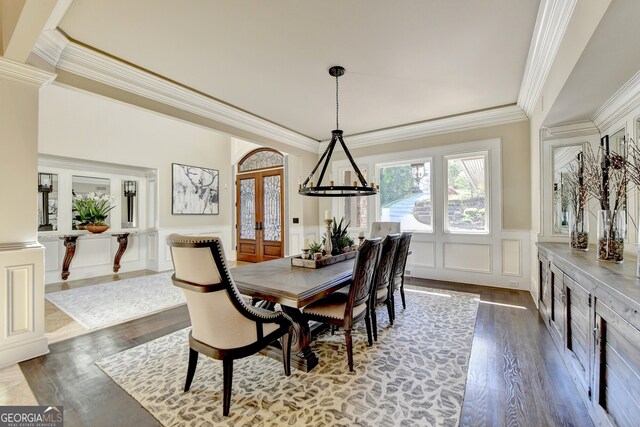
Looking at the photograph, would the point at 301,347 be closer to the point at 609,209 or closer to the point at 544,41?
the point at 609,209

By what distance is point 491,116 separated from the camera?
14.4 ft

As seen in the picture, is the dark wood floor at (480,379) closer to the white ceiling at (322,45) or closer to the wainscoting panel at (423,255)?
the wainscoting panel at (423,255)

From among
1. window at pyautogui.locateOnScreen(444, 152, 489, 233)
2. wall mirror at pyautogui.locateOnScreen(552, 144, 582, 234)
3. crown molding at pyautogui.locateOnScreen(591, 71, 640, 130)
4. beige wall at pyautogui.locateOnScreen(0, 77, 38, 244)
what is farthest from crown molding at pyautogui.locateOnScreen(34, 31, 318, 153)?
crown molding at pyautogui.locateOnScreen(591, 71, 640, 130)

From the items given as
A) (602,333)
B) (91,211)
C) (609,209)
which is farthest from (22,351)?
(609,209)

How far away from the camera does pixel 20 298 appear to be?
91.9 inches

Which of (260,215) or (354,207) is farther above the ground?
(354,207)

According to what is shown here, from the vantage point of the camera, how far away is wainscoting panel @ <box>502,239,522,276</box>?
4.33 m

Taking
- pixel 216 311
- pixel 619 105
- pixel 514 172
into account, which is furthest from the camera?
pixel 514 172

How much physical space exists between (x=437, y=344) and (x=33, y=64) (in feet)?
14.2

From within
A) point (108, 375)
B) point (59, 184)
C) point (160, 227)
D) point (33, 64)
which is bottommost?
point (108, 375)

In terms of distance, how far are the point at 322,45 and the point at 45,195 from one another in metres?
5.41

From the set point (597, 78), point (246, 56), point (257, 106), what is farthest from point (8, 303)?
point (597, 78)

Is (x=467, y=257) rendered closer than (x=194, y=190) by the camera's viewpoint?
Yes

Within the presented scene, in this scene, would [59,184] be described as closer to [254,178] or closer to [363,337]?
[254,178]
